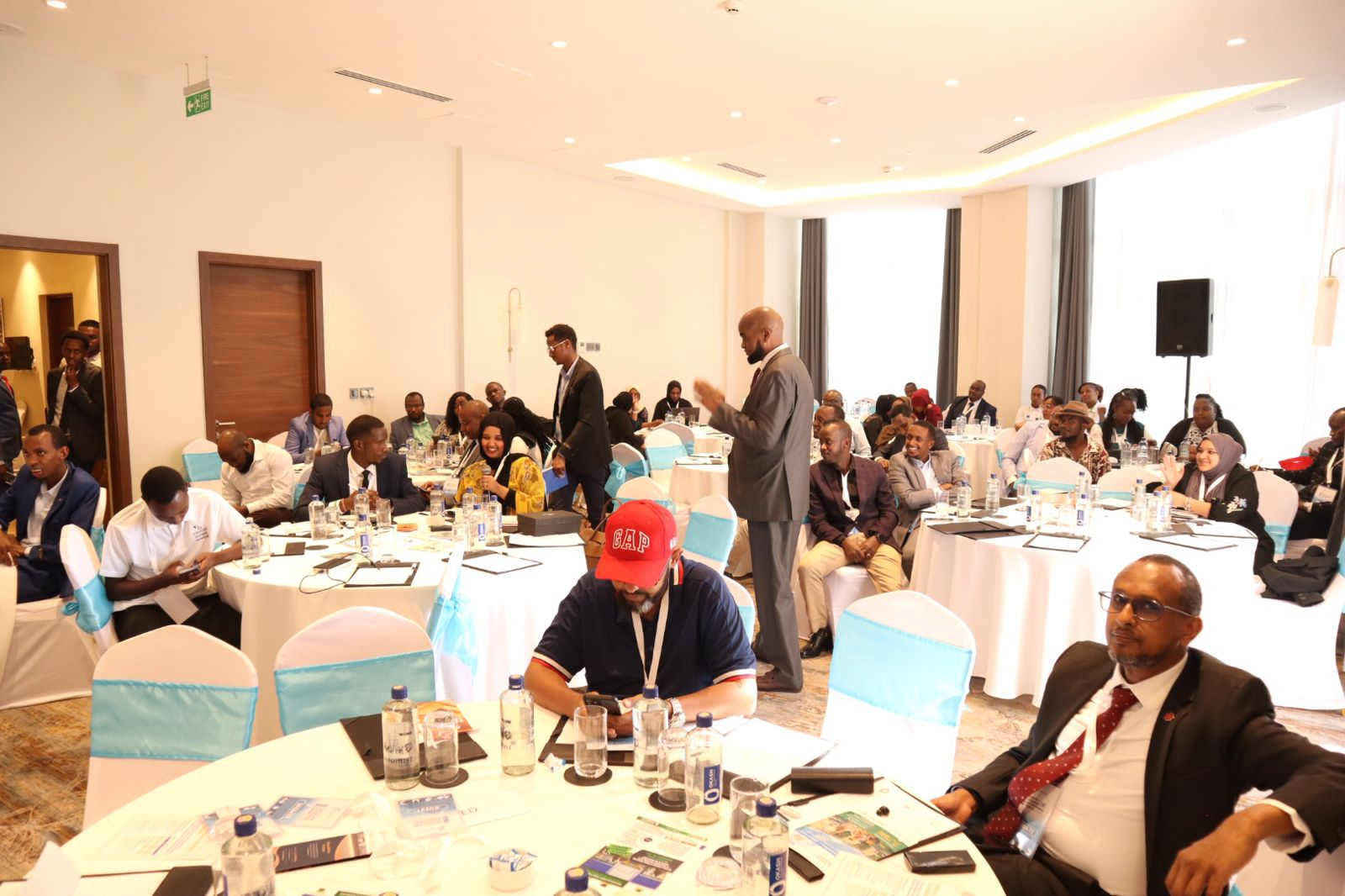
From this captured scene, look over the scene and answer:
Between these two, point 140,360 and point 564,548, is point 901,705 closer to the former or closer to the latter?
point 564,548

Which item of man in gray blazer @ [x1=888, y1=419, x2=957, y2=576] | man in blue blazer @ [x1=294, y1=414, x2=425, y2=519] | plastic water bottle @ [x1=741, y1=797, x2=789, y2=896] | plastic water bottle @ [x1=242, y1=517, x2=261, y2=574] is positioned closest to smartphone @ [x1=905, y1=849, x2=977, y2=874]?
plastic water bottle @ [x1=741, y1=797, x2=789, y2=896]

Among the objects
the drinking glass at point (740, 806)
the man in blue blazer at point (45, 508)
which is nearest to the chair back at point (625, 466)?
the man in blue blazer at point (45, 508)

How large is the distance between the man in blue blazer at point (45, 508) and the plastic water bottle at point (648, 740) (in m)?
4.11

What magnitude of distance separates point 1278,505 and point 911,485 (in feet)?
8.17

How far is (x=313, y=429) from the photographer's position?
892cm

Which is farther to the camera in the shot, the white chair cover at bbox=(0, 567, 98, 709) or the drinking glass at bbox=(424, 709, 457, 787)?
the white chair cover at bbox=(0, 567, 98, 709)

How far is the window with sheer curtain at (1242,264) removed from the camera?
387 inches

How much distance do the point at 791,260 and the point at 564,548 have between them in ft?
41.3

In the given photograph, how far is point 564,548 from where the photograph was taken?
4492mm

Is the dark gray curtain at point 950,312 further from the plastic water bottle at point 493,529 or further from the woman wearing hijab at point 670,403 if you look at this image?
the plastic water bottle at point 493,529

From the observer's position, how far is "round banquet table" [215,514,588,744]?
3770 mm

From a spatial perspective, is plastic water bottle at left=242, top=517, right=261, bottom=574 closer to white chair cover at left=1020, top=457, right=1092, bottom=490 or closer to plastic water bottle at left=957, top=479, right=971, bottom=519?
plastic water bottle at left=957, top=479, right=971, bottom=519

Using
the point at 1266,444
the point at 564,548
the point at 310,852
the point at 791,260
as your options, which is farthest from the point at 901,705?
the point at 791,260

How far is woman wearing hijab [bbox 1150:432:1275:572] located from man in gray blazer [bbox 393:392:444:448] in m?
6.71
